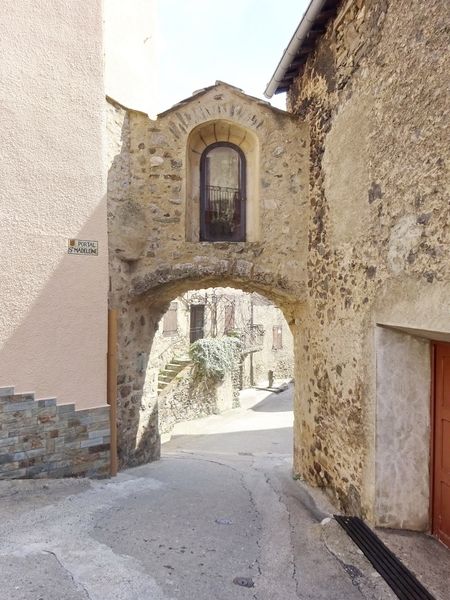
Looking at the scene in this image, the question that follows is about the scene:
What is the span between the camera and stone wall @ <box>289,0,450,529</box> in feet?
10.2

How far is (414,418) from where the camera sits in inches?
147

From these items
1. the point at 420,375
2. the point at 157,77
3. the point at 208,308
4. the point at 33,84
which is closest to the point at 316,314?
the point at 420,375

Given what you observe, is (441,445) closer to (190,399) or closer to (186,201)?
(186,201)

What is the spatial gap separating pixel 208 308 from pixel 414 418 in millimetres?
15009

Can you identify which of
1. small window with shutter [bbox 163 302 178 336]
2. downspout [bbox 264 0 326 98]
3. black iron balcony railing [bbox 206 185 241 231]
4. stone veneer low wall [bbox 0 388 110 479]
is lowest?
stone veneer low wall [bbox 0 388 110 479]

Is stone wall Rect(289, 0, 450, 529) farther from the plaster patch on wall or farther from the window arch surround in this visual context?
the window arch surround

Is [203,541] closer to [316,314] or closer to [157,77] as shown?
[316,314]

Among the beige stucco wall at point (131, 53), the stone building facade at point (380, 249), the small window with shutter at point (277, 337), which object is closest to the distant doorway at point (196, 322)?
the small window with shutter at point (277, 337)

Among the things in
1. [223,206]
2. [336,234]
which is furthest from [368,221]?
[223,206]

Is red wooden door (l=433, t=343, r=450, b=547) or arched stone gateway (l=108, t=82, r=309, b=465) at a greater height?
arched stone gateway (l=108, t=82, r=309, b=465)

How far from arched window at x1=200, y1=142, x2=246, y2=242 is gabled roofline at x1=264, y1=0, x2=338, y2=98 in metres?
1.09

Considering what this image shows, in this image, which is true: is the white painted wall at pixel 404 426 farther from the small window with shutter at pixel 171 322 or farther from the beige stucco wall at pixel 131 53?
the small window with shutter at pixel 171 322

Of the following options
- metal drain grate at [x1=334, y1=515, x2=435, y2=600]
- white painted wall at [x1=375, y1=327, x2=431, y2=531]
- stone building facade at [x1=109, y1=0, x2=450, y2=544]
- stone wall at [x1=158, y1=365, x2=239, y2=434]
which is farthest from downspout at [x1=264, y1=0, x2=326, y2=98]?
stone wall at [x1=158, y1=365, x2=239, y2=434]

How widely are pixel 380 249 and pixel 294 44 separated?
118 inches
